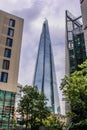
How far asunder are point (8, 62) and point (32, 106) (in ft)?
48.1

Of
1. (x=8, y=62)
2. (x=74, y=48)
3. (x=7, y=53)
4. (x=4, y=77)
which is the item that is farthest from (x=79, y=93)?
(x=74, y=48)

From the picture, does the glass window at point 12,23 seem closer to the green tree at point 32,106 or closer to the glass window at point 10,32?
the glass window at point 10,32

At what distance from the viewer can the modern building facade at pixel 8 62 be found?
44625mm

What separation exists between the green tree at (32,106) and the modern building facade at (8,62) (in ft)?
21.8

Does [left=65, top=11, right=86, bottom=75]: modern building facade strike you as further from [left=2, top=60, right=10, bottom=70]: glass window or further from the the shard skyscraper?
the the shard skyscraper

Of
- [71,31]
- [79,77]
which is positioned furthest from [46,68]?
[79,77]

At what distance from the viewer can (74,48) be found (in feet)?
170

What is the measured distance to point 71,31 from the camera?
186 feet

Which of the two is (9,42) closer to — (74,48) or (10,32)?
(10,32)

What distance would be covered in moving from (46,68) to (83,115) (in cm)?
16765

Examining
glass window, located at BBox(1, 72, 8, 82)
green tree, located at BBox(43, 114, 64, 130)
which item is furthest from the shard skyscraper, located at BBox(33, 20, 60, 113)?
glass window, located at BBox(1, 72, 8, 82)

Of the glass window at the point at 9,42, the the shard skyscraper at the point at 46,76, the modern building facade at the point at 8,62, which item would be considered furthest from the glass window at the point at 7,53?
the the shard skyscraper at the point at 46,76

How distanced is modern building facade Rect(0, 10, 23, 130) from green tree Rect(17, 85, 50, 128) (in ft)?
21.8

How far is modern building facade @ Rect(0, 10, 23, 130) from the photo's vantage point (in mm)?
44625
